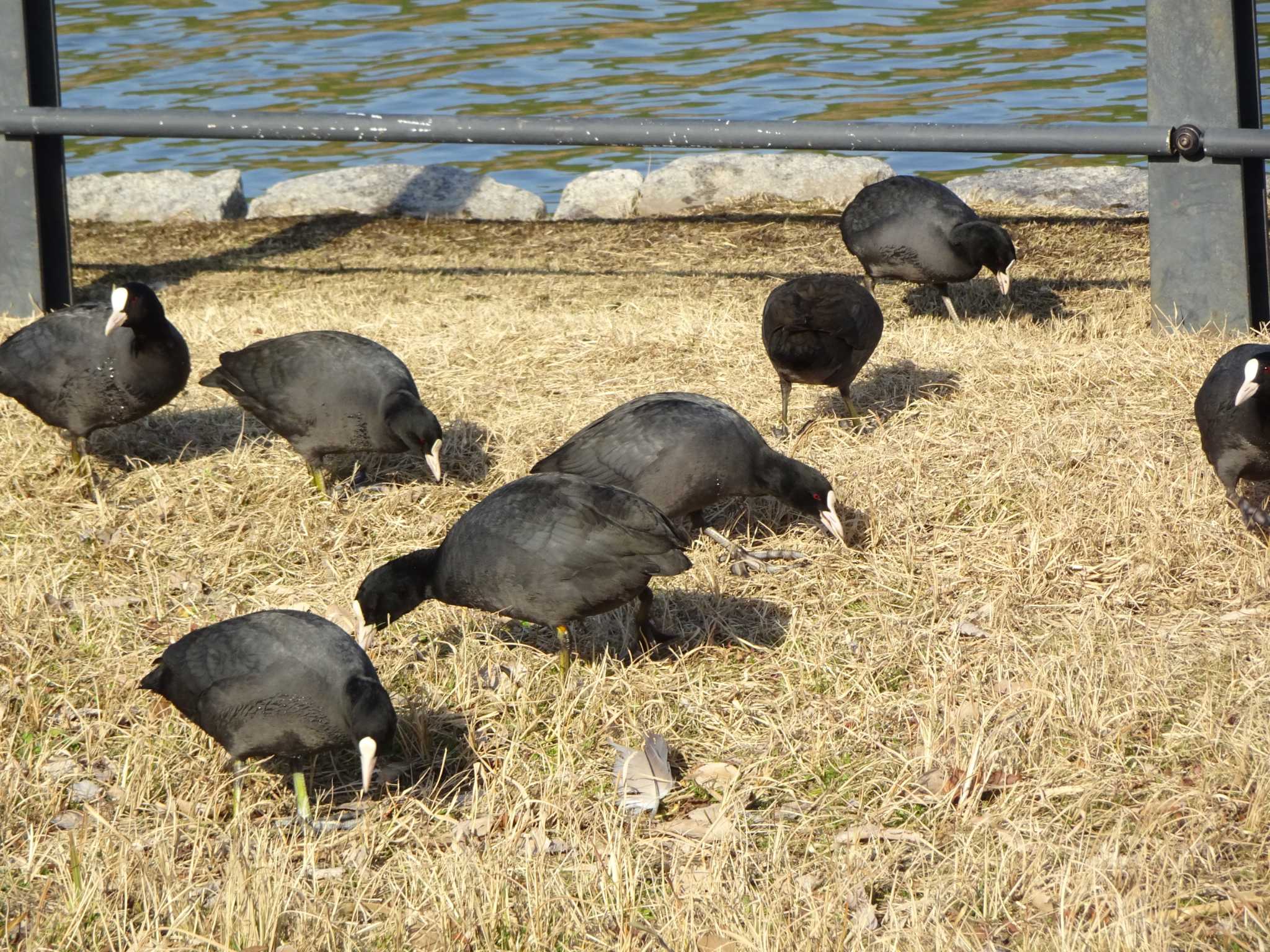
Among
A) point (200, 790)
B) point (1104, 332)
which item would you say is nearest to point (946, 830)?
point (200, 790)

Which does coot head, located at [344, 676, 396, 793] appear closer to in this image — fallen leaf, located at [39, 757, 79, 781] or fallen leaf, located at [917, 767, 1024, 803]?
fallen leaf, located at [39, 757, 79, 781]

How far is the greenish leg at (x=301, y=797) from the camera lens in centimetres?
361

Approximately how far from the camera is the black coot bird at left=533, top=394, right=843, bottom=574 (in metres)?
4.73

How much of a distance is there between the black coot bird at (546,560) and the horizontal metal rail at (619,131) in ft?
9.14

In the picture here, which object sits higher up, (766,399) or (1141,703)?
(766,399)

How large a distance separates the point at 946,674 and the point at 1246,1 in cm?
409

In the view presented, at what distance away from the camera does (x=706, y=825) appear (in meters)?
3.48

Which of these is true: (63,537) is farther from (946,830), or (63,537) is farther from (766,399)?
(946,830)

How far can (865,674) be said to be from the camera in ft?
13.2

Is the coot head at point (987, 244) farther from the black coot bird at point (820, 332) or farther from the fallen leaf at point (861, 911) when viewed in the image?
the fallen leaf at point (861, 911)

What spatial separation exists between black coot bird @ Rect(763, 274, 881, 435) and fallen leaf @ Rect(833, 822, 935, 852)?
2478mm

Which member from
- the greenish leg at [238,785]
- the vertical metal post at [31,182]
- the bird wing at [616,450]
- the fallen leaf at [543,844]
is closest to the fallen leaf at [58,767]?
the greenish leg at [238,785]

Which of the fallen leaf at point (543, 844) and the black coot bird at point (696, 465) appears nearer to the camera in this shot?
the fallen leaf at point (543, 844)

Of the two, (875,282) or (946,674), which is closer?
(946,674)
